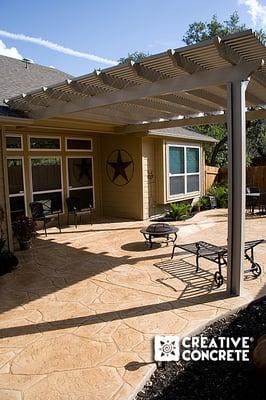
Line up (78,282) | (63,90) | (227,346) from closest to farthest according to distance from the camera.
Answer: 1. (227,346)
2. (78,282)
3. (63,90)

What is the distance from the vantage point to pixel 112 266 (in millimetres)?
6145

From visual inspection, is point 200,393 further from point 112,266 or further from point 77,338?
point 112,266

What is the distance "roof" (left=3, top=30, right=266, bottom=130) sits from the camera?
4086 mm

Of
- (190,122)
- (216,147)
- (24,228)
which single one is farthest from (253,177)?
(24,228)

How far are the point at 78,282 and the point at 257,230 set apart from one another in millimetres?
5571

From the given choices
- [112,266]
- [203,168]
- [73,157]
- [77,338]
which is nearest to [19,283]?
[112,266]

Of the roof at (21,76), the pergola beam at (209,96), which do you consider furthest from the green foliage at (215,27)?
the pergola beam at (209,96)

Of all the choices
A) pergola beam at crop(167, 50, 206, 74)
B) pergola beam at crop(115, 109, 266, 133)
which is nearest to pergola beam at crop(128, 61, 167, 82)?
pergola beam at crop(167, 50, 206, 74)

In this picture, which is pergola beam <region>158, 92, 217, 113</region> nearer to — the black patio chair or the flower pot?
the flower pot

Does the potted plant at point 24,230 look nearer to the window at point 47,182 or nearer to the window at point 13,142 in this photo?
the window at point 47,182

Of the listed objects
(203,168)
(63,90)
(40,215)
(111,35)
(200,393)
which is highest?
(111,35)

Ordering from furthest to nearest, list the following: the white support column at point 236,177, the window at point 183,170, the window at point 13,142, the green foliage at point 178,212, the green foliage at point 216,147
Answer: the green foliage at point 216,147
the window at point 183,170
the green foliage at point 178,212
the window at point 13,142
the white support column at point 236,177

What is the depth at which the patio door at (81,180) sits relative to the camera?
10.4 meters

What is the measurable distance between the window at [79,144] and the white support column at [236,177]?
6.75 metres
